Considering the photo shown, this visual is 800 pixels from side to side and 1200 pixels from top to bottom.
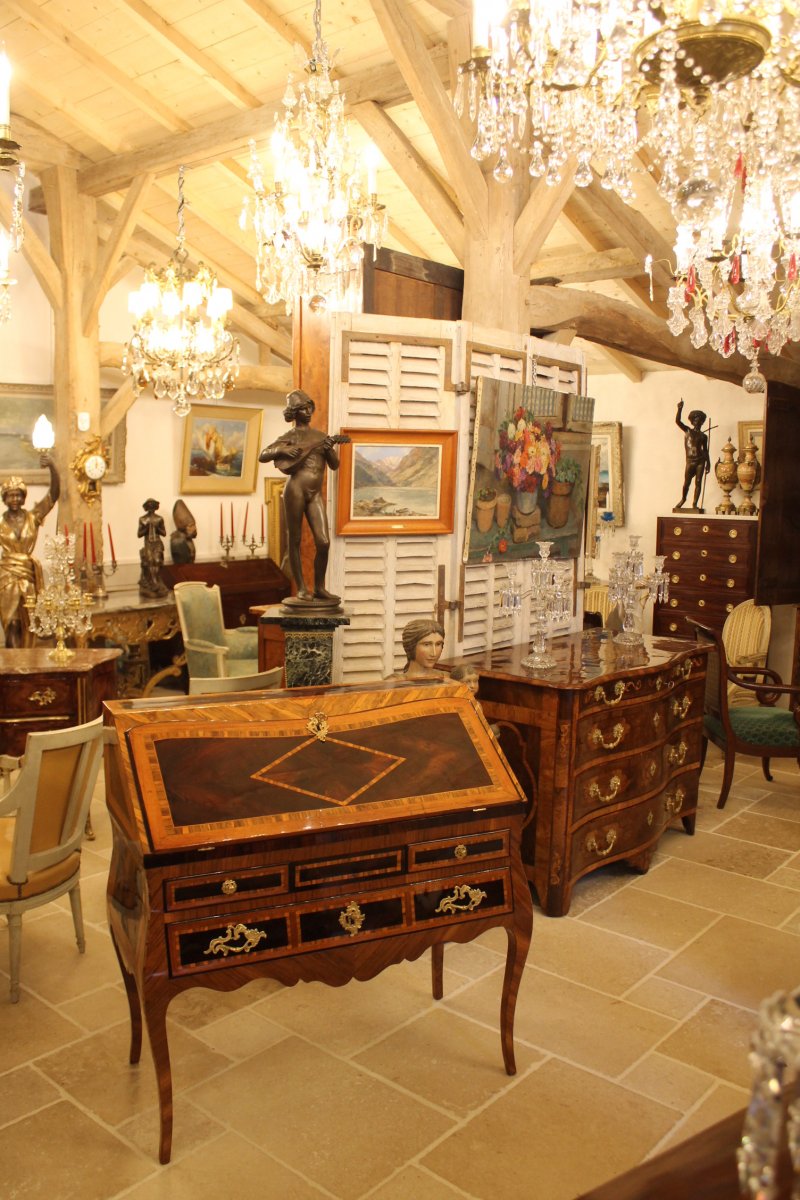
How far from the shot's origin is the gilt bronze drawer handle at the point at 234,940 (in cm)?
256

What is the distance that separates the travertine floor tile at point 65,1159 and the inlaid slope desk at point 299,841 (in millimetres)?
142

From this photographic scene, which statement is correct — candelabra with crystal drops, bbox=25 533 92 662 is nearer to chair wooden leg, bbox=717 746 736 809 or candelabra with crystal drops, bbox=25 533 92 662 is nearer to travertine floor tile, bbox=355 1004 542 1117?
travertine floor tile, bbox=355 1004 542 1117

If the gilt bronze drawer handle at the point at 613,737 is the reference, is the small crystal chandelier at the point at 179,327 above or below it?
above

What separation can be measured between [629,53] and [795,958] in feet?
11.3

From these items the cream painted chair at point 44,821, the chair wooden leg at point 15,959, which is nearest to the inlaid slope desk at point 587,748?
the cream painted chair at point 44,821

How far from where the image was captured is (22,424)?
8.76 metres

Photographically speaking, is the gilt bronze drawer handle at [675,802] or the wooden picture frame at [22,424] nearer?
the gilt bronze drawer handle at [675,802]

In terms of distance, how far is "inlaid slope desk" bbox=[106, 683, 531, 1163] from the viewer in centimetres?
253

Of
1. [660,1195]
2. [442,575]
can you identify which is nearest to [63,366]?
[442,575]

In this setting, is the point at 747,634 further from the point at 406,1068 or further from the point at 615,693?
the point at 406,1068

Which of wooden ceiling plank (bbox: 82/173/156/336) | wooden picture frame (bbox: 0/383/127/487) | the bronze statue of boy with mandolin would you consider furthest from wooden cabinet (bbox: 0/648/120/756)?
wooden ceiling plank (bbox: 82/173/156/336)

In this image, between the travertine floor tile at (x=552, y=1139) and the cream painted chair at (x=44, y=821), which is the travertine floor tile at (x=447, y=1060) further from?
the cream painted chair at (x=44, y=821)

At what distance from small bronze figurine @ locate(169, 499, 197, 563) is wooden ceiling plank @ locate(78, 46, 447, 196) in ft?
9.95

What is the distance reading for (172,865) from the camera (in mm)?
2482
